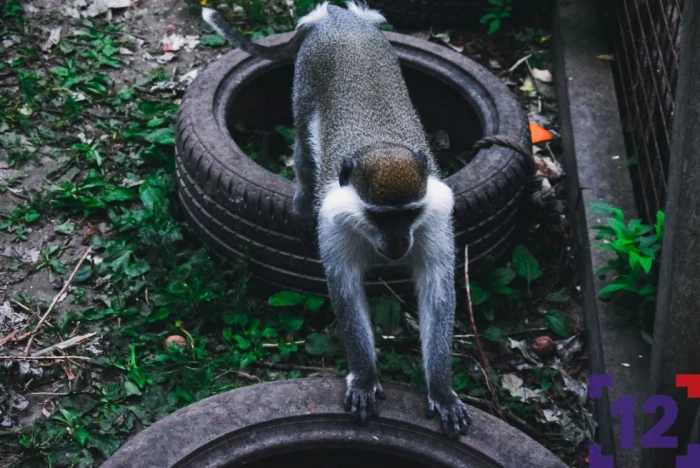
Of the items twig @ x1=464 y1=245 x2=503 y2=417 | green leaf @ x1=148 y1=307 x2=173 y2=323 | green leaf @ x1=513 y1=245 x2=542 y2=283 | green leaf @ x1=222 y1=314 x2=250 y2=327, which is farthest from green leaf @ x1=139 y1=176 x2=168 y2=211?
green leaf @ x1=513 y1=245 x2=542 y2=283

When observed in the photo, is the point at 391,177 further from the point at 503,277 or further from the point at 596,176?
the point at 596,176

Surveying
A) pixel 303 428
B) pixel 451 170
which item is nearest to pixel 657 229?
pixel 451 170

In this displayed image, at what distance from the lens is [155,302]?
17.1 feet

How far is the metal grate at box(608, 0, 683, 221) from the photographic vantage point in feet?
17.2

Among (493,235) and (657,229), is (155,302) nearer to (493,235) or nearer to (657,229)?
(493,235)

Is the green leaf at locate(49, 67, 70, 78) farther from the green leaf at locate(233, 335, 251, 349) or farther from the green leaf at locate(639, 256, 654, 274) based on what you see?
the green leaf at locate(639, 256, 654, 274)

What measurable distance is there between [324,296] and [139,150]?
199 centimetres

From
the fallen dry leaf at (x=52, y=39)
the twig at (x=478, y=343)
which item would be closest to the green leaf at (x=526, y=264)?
the twig at (x=478, y=343)

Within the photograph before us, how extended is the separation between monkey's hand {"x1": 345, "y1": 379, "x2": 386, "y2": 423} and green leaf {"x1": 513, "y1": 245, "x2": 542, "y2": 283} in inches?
69.0

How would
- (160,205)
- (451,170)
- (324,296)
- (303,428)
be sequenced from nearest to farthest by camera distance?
1. (303,428)
2. (324,296)
3. (160,205)
4. (451,170)

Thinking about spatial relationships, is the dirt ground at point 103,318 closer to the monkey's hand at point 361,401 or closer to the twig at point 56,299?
the twig at point 56,299

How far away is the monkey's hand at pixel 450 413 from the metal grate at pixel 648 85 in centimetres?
183

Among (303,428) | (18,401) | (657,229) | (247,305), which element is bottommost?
(18,401)

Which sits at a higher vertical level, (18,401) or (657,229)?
(657,229)
